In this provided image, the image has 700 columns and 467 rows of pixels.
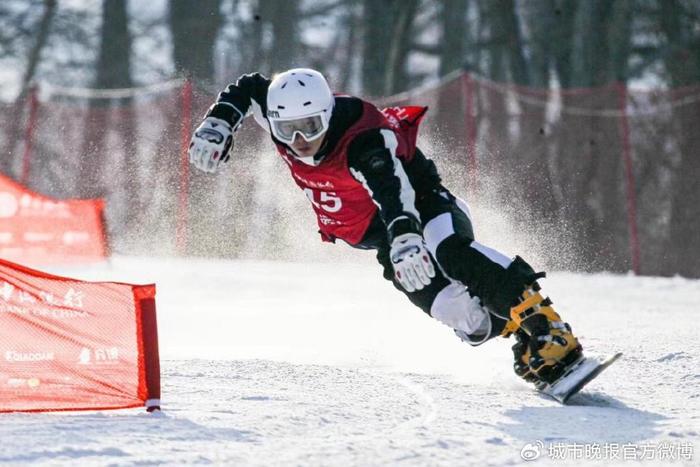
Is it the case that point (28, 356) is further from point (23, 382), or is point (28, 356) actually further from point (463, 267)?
point (463, 267)

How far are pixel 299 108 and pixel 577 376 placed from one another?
1.63 metres

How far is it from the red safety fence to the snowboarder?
6.69m

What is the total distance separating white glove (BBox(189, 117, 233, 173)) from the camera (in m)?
4.78

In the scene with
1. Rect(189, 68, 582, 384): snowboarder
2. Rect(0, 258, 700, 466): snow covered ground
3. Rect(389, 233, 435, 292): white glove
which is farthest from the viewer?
Rect(189, 68, 582, 384): snowboarder

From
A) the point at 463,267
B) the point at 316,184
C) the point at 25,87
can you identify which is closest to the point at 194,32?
the point at 25,87

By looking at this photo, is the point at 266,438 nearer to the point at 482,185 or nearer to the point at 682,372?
the point at 682,372

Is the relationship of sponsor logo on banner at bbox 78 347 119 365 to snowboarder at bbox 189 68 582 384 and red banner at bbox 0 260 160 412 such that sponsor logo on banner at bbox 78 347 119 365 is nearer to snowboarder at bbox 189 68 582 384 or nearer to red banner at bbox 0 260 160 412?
red banner at bbox 0 260 160 412

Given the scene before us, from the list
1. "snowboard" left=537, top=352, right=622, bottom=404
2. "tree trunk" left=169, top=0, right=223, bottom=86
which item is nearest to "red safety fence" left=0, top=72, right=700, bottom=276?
"snowboard" left=537, top=352, right=622, bottom=404

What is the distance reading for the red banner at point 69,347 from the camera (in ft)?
12.9

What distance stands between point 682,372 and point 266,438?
248 centimetres

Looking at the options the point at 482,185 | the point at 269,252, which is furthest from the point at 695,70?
the point at 269,252

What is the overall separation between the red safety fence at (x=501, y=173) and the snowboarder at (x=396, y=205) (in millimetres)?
6695

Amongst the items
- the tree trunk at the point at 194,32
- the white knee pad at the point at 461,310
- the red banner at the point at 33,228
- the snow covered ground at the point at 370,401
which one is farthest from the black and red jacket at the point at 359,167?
the tree trunk at the point at 194,32

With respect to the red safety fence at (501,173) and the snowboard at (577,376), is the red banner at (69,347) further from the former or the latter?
the red safety fence at (501,173)
